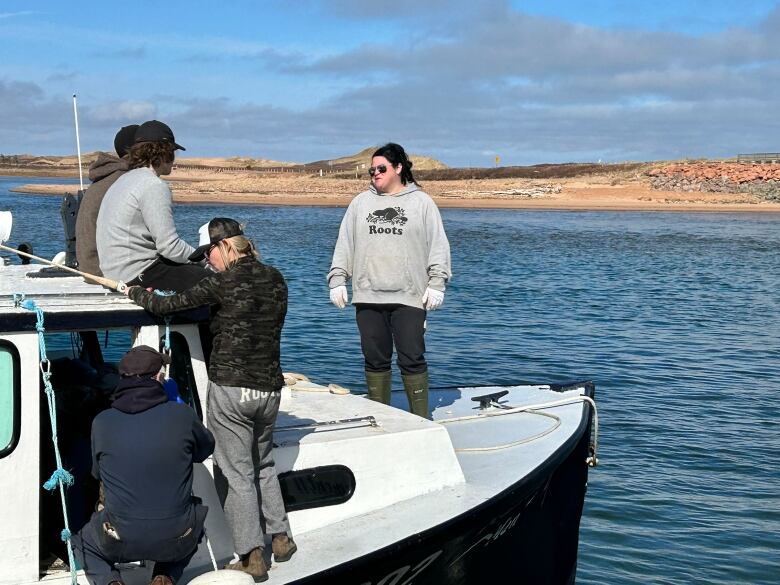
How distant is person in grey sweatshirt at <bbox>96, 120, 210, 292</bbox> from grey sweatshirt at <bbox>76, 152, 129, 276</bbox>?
23.8 inches

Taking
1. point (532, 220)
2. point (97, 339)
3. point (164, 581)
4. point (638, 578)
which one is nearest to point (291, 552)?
point (164, 581)

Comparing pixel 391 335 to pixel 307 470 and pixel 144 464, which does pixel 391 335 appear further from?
pixel 144 464

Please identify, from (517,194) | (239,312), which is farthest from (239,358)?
(517,194)

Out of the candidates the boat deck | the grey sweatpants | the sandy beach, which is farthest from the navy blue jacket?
the sandy beach

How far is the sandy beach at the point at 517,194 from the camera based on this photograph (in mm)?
68812

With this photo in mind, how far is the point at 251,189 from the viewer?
284ft

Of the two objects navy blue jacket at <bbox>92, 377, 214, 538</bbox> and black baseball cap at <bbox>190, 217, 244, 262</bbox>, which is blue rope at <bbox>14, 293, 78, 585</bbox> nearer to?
navy blue jacket at <bbox>92, 377, 214, 538</bbox>

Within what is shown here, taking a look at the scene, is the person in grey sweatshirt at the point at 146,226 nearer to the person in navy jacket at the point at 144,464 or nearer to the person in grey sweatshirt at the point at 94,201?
the person in grey sweatshirt at the point at 94,201

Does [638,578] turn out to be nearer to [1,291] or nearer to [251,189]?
[1,291]

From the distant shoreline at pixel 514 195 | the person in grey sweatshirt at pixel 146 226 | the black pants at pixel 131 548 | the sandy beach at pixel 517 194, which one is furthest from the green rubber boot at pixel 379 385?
the sandy beach at pixel 517 194

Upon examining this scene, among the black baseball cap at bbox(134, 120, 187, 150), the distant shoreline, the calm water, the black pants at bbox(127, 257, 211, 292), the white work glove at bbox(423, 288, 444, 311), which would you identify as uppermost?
the black baseball cap at bbox(134, 120, 187, 150)

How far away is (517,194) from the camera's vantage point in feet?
247

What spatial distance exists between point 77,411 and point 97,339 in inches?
29.3

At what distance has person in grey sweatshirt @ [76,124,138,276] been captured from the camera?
20.2 feet
